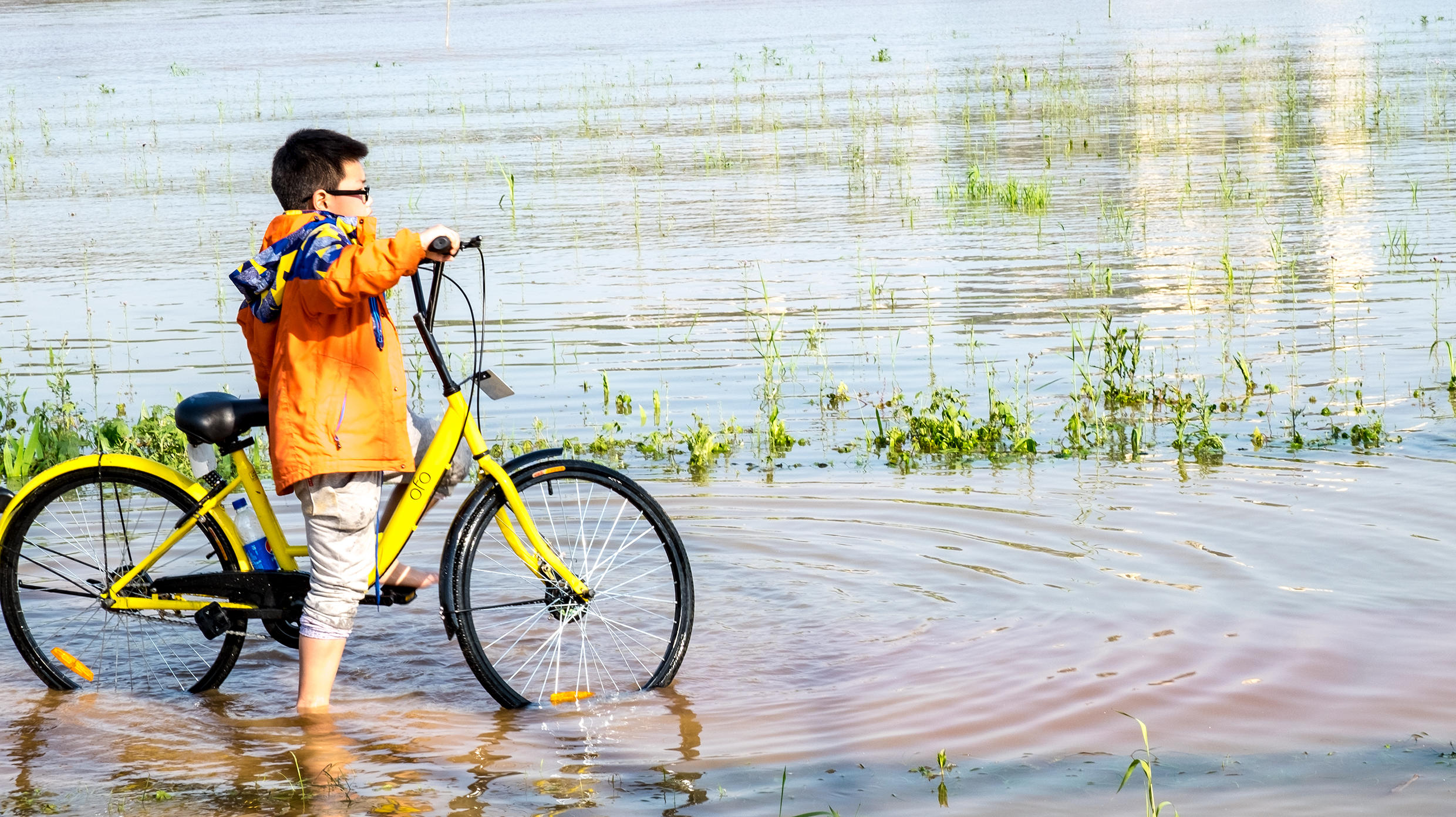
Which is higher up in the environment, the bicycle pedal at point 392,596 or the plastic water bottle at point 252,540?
the plastic water bottle at point 252,540

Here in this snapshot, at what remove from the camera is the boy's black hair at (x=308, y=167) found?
4.75 meters

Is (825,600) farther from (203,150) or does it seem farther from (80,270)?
(203,150)

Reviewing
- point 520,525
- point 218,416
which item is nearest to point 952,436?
point 520,525

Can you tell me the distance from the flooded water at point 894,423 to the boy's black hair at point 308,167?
1653 millimetres

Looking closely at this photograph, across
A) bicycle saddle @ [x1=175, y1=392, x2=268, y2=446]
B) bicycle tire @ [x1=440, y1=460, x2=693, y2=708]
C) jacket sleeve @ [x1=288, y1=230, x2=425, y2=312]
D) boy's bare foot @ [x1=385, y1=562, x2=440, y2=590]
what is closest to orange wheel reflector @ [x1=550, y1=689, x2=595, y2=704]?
bicycle tire @ [x1=440, y1=460, x2=693, y2=708]

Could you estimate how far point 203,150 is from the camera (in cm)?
2416

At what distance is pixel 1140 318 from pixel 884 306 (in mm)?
1981

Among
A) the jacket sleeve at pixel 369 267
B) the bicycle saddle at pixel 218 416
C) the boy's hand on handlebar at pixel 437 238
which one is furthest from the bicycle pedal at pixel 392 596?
the boy's hand on handlebar at pixel 437 238

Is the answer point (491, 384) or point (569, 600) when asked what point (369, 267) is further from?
point (569, 600)

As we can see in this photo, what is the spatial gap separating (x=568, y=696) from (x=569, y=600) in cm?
34

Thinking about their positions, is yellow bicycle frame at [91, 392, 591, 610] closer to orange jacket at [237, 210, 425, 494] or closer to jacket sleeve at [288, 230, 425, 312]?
orange jacket at [237, 210, 425, 494]

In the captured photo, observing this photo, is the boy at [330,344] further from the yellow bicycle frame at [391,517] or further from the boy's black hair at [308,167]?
the yellow bicycle frame at [391,517]

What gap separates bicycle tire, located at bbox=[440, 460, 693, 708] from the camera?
5.05m

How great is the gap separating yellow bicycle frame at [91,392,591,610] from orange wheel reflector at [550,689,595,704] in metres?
0.35
